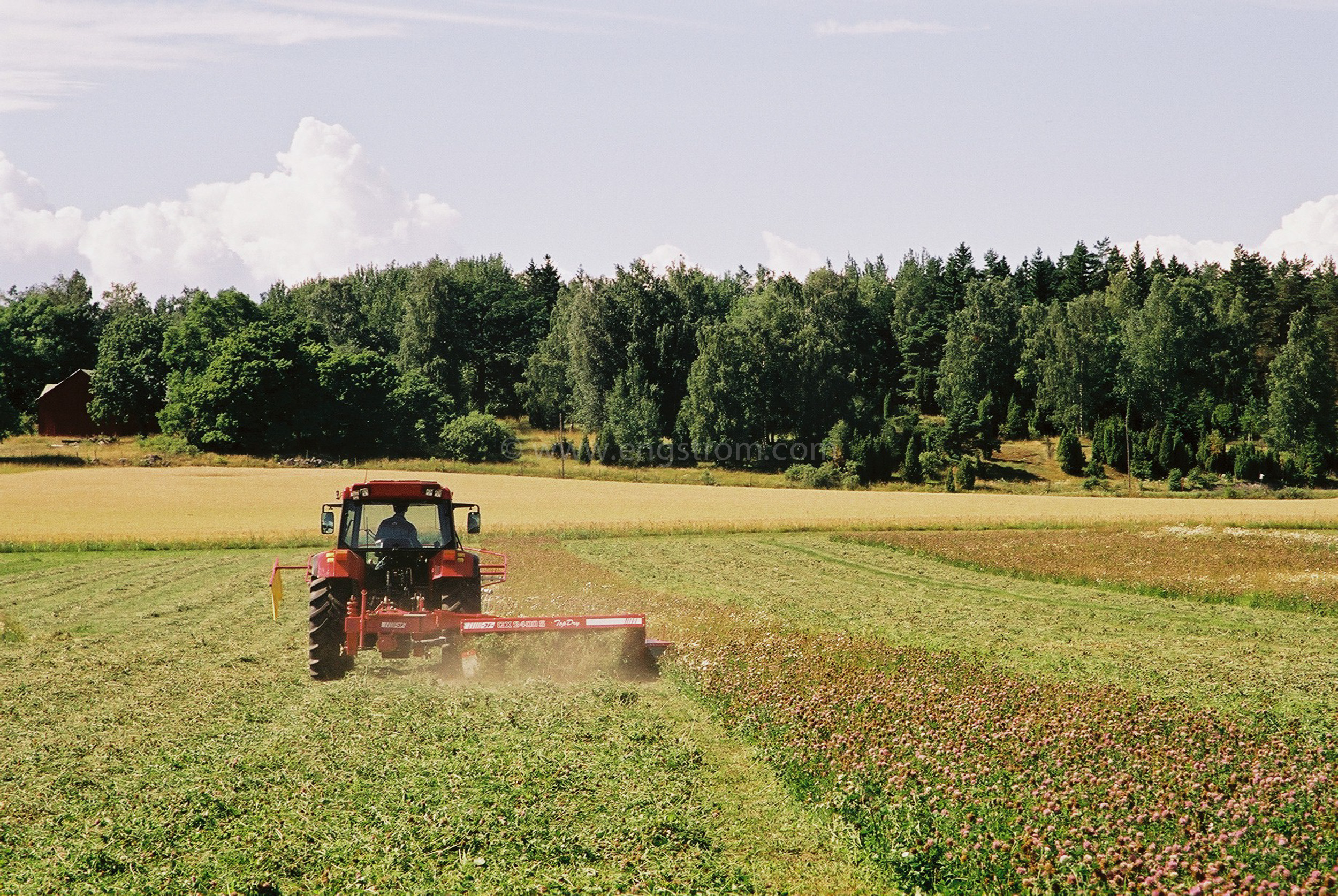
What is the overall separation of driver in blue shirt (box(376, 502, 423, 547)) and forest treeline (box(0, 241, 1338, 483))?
60.0 metres

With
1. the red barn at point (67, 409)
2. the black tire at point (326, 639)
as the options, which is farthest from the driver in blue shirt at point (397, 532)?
the red barn at point (67, 409)

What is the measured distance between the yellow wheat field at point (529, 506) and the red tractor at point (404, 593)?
91.9ft

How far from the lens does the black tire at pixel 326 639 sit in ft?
50.5

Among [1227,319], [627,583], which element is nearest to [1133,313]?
[1227,319]

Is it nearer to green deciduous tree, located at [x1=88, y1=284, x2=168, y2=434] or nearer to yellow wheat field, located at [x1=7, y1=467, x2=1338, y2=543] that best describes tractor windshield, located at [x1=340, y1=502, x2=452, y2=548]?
yellow wheat field, located at [x1=7, y1=467, x2=1338, y2=543]

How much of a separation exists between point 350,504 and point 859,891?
11258 millimetres

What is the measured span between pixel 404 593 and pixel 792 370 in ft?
236

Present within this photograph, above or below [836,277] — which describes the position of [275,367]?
below

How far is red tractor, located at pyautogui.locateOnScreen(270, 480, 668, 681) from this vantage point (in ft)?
50.4

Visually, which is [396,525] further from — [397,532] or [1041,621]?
[1041,621]

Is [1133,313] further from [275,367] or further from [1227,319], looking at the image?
[275,367]

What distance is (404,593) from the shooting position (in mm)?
16766

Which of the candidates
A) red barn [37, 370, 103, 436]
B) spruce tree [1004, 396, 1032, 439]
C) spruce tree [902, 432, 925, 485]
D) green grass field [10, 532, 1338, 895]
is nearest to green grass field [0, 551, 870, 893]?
green grass field [10, 532, 1338, 895]

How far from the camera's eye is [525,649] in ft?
54.9
